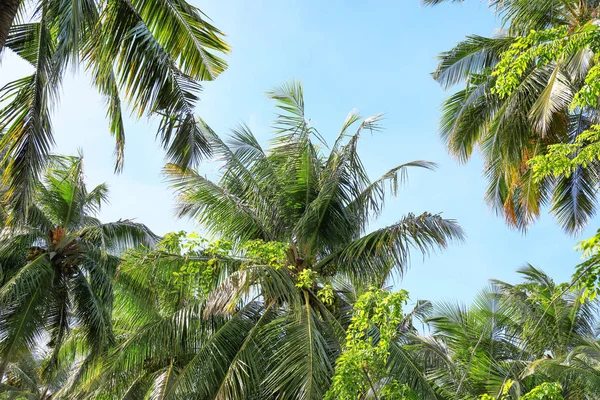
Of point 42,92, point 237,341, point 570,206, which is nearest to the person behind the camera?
point 42,92

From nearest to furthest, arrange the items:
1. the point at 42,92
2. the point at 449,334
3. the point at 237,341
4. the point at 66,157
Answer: the point at 42,92 < the point at 237,341 < the point at 449,334 < the point at 66,157

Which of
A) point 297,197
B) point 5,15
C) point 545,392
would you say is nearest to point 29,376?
point 297,197

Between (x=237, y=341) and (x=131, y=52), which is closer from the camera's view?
(x=131, y=52)

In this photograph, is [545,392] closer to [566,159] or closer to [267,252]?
[566,159]

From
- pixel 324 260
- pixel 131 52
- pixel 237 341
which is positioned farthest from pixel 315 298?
pixel 131 52

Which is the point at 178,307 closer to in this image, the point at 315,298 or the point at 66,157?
the point at 315,298

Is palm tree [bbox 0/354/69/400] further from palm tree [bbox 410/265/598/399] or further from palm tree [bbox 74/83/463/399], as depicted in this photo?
palm tree [bbox 410/265/598/399]

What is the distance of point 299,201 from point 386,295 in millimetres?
4522

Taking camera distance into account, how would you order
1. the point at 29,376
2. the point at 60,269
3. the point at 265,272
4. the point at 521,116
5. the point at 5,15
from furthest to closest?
the point at 29,376 < the point at 60,269 < the point at 521,116 < the point at 265,272 < the point at 5,15

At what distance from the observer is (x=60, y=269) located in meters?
14.5

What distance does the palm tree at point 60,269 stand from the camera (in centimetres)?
1335

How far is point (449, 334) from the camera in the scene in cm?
1340

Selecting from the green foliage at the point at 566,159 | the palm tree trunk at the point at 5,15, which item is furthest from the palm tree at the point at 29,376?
the green foliage at the point at 566,159

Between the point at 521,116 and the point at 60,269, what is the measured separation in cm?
1023
